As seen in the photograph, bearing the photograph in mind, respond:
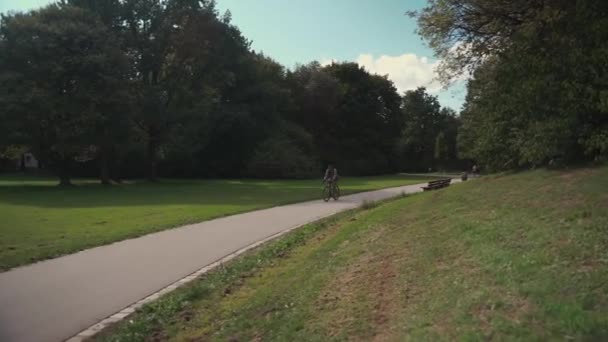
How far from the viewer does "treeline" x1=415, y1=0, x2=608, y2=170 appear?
38.4 ft

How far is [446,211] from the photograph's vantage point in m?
10.5

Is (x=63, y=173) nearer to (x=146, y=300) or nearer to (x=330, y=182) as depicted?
(x=330, y=182)

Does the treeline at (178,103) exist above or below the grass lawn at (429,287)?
above

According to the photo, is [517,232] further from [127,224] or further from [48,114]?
[48,114]

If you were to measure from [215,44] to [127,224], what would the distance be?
36640 millimetres

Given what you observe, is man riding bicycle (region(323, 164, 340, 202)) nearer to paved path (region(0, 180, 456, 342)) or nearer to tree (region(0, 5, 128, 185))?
paved path (region(0, 180, 456, 342))

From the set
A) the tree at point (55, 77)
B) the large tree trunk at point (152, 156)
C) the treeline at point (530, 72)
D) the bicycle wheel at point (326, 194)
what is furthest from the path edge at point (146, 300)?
the large tree trunk at point (152, 156)

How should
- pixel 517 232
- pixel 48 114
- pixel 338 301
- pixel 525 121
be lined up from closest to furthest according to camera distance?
pixel 338 301 < pixel 517 232 < pixel 525 121 < pixel 48 114

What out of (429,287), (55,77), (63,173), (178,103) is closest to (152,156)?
(178,103)

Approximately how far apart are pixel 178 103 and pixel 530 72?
1463 inches

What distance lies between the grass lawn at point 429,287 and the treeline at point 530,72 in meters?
3.56

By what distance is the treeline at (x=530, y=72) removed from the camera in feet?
38.4

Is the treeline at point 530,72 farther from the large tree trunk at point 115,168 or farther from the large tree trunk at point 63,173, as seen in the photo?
the large tree trunk at point 115,168

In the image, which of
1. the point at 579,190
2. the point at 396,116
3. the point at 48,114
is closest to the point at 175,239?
the point at 579,190
